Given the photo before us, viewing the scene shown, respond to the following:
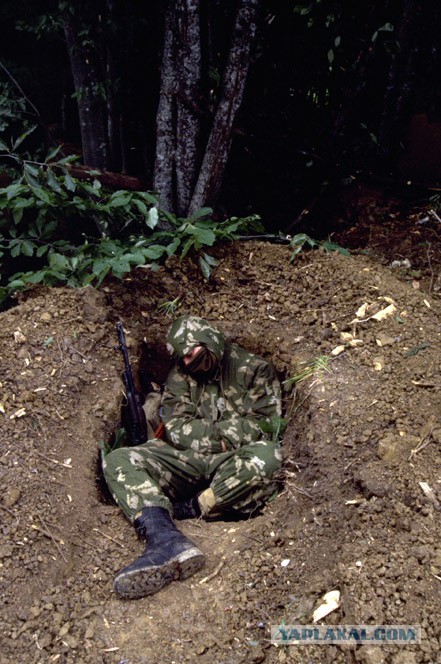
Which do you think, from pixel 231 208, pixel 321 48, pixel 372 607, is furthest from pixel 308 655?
pixel 321 48

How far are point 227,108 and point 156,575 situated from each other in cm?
339

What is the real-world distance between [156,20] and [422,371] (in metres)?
3.46

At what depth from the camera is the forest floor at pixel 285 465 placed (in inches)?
106

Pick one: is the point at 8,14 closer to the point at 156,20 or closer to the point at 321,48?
the point at 156,20

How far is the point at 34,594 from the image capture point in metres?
2.94

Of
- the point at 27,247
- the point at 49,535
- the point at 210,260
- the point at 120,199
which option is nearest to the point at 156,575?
the point at 49,535

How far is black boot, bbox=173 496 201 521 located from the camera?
375 centimetres

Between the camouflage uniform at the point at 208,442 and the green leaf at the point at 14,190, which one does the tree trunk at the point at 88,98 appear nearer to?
the green leaf at the point at 14,190

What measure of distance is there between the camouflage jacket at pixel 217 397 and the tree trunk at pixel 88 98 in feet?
7.00

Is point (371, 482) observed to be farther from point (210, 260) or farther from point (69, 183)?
point (69, 183)

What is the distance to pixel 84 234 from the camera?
452 cm

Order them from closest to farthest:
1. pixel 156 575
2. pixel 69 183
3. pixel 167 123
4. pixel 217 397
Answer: pixel 156 575, pixel 217 397, pixel 69 183, pixel 167 123

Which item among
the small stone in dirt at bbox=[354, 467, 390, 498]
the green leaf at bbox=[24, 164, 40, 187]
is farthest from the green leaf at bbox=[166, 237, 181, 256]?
the small stone in dirt at bbox=[354, 467, 390, 498]

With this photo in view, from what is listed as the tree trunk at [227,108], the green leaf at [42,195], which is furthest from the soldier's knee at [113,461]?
the tree trunk at [227,108]
